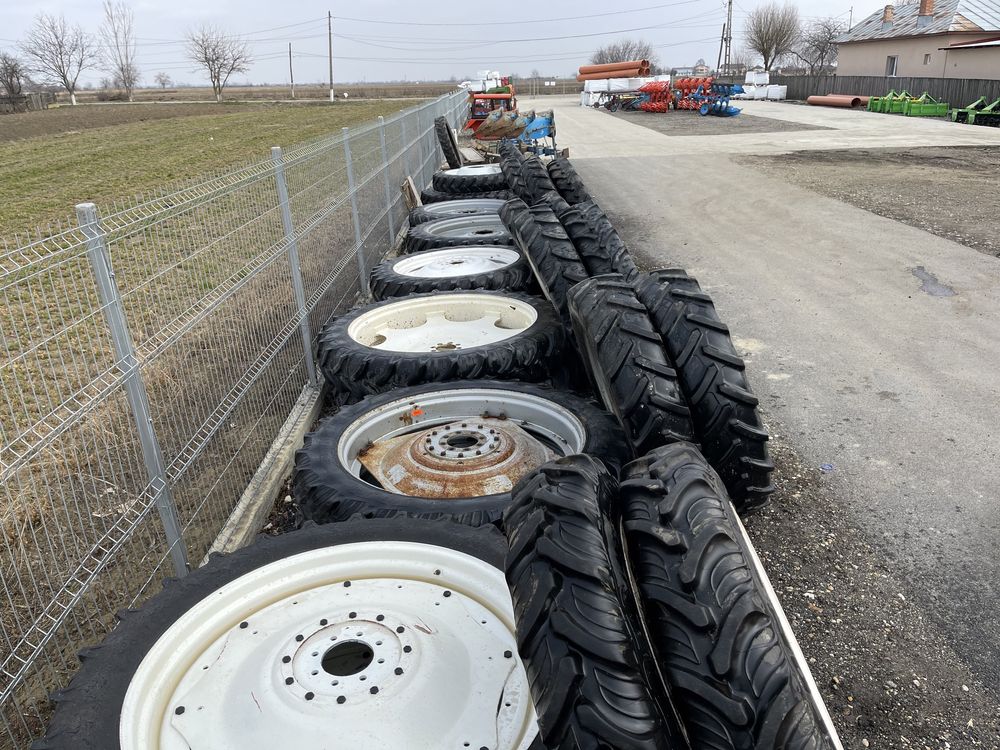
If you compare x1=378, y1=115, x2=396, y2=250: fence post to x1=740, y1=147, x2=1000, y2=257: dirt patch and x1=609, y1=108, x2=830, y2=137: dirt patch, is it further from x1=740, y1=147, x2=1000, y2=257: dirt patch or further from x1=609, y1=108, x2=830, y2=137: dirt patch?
x1=609, y1=108, x2=830, y2=137: dirt patch

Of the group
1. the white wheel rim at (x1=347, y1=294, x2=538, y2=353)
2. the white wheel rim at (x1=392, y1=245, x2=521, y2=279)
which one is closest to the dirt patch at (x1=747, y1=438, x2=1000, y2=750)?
the white wheel rim at (x1=347, y1=294, x2=538, y2=353)

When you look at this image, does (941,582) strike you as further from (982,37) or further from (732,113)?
(982,37)

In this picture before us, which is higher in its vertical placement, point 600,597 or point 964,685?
point 600,597

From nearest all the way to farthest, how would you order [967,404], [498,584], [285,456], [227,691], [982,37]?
[227,691]
[498,584]
[285,456]
[967,404]
[982,37]

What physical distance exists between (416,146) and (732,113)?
23251 mm

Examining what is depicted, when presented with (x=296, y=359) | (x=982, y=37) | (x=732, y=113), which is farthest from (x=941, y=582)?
(x=982, y=37)

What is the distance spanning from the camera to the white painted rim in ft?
12.9

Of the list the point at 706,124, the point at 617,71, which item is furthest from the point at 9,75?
the point at 706,124

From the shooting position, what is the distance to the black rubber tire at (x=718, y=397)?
321cm

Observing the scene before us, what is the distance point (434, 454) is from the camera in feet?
12.2

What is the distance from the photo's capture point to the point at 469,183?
983 centimetres

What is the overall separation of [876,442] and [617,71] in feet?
148

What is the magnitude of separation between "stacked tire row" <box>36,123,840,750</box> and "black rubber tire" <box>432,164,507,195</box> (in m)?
5.67

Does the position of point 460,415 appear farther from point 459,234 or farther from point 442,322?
point 459,234
